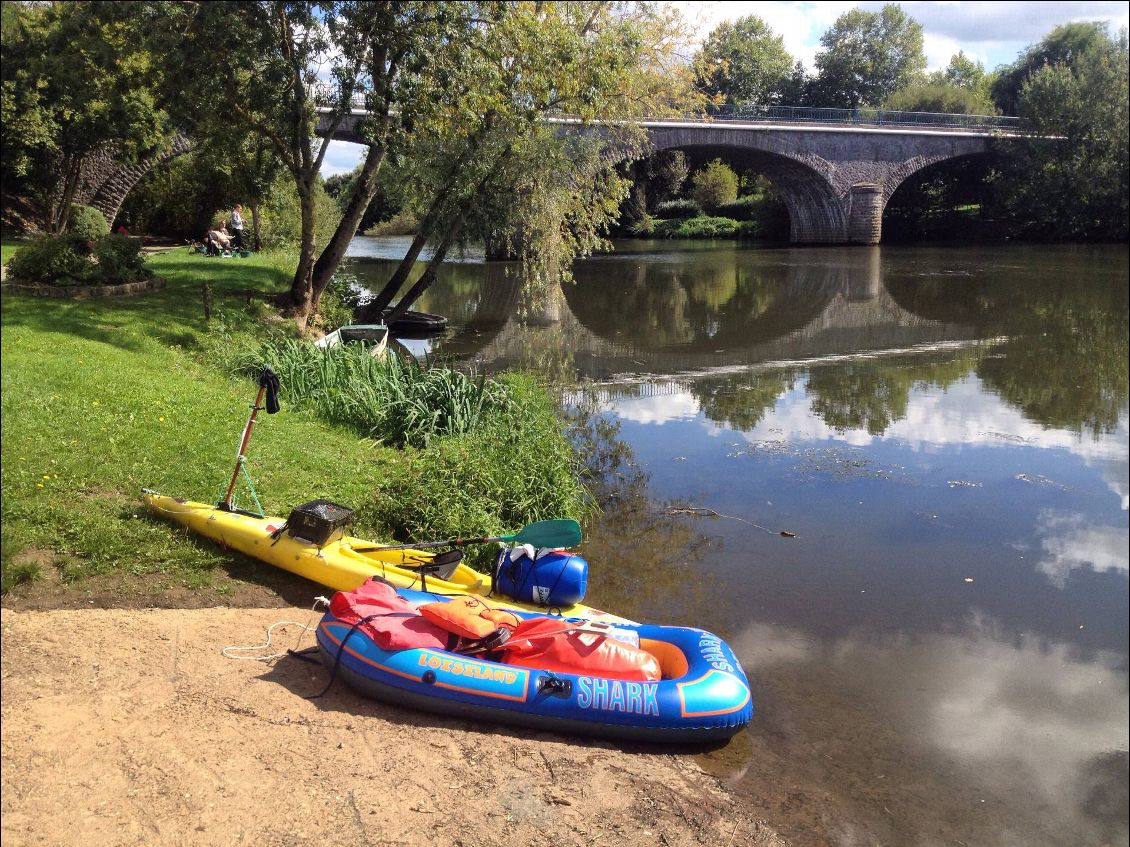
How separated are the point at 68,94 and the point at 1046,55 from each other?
4816 centimetres

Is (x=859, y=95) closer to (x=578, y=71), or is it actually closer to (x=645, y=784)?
(x=578, y=71)

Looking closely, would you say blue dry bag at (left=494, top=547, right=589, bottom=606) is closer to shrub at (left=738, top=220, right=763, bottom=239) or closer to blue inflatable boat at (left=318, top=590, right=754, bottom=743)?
blue inflatable boat at (left=318, top=590, right=754, bottom=743)

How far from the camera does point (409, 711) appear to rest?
490cm

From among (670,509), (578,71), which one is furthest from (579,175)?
(670,509)

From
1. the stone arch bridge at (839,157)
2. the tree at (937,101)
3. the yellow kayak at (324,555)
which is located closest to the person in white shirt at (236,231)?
the yellow kayak at (324,555)

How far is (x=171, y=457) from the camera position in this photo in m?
7.26

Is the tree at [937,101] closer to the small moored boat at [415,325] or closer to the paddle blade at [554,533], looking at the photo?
the small moored boat at [415,325]

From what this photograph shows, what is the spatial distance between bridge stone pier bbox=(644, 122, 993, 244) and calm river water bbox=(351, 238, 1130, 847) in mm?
22727

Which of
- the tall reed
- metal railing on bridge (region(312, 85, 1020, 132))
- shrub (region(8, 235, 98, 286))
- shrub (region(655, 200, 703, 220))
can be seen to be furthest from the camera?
shrub (region(655, 200, 703, 220))

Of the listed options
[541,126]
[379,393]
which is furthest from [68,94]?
[379,393]

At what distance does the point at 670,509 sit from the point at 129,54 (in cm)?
874

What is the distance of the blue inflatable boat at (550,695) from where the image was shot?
189 inches

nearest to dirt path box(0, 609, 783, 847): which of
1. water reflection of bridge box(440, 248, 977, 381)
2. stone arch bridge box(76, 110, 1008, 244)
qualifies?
water reflection of bridge box(440, 248, 977, 381)

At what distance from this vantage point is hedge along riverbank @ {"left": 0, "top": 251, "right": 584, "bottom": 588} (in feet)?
20.0
